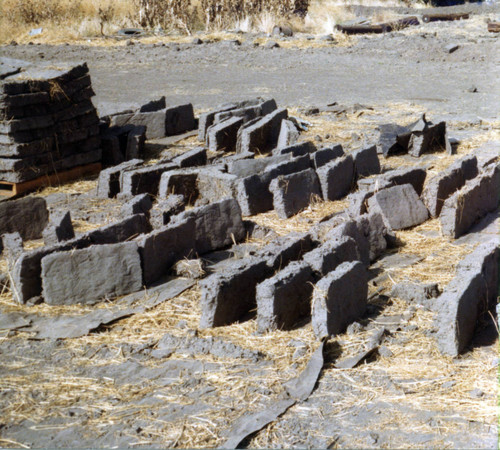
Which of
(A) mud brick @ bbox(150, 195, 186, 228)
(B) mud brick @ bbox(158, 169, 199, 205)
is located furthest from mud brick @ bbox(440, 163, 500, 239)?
(B) mud brick @ bbox(158, 169, 199, 205)

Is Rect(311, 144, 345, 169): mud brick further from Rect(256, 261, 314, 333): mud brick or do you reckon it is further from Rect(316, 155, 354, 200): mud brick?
Rect(256, 261, 314, 333): mud brick

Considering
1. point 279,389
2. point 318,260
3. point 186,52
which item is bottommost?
point 279,389

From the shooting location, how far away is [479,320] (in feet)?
18.4

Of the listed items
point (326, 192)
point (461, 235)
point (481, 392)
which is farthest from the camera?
point (326, 192)

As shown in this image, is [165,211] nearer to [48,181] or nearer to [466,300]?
[48,181]

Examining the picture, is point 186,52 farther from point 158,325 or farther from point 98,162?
point 158,325

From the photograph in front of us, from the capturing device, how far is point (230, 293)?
19.1 feet

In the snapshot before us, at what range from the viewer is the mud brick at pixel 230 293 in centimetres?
575

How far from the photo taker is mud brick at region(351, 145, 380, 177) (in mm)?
9508

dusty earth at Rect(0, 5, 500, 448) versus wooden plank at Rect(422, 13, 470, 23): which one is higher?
wooden plank at Rect(422, 13, 470, 23)

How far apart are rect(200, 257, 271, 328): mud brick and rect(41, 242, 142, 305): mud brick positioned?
95 cm

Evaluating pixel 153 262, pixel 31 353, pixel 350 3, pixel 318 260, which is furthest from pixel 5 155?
pixel 350 3

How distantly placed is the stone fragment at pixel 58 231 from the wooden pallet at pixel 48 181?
2537mm

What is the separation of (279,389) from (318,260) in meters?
1.52
